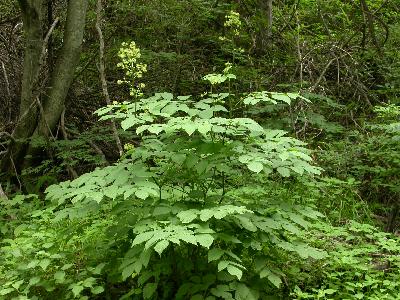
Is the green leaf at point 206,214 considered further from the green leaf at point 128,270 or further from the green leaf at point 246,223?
the green leaf at point 128,270

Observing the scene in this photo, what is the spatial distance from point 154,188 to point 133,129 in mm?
4080

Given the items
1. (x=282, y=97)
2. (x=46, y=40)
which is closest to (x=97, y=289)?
(x=282, y=97)

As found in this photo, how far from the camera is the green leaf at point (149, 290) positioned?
10.0 feet

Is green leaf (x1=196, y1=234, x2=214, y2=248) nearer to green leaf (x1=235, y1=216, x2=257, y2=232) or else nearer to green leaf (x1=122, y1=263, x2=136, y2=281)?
green leaf (x1=235, y1=216, x2=257, y2=232)

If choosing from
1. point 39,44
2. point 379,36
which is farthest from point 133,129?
point 379,36

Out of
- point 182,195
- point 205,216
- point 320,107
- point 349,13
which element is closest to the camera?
point 205,216

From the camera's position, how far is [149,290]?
3.07m

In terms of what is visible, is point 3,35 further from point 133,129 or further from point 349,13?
point 349,13

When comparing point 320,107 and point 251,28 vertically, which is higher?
point 251,28

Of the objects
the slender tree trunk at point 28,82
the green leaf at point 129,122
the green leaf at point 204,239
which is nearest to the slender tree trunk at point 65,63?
the slender tree trunk at point 28,82

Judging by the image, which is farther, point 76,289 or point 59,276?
point 59,276

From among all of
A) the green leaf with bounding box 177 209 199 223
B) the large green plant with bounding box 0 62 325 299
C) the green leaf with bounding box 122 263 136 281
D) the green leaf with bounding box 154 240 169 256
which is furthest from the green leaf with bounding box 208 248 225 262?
the green leaf with bounding box 122 263 136 281

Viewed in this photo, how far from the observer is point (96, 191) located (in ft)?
9.57

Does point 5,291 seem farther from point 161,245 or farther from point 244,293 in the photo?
point 244,293
